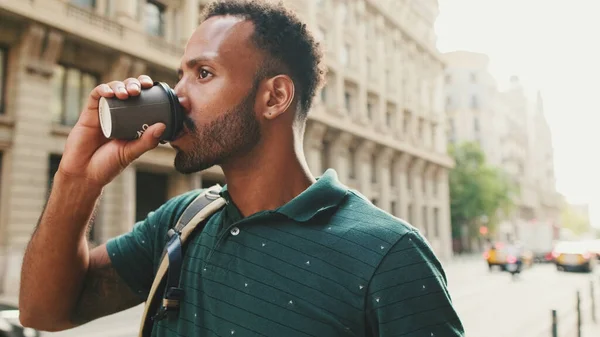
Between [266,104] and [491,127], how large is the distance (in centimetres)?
7127

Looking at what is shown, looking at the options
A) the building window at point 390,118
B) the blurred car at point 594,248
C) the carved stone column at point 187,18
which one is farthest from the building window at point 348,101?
the blurred car at point 594,248

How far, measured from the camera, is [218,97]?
1.60 metres


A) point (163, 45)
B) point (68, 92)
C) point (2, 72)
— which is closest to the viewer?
point (2, 72)

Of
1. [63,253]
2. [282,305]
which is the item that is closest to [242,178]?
[282,305]

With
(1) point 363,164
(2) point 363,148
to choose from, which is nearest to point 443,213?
(1) point 363,164

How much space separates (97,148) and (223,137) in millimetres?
378

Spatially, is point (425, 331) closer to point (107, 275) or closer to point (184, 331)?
point (184, 331)

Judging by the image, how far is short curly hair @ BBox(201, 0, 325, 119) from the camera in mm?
1683

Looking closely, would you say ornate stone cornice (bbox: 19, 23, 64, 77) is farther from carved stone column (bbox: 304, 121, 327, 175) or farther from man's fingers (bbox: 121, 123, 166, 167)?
man's fingers (bbox: 121, 123, 166, 167)

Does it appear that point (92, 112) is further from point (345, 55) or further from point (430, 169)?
point (430, 169)

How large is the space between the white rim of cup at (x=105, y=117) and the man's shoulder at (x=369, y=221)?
672 millimetres

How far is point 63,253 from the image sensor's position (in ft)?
5.26

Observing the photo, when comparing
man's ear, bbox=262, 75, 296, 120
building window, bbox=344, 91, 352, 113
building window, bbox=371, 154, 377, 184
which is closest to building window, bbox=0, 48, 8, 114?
man's ear, bbox=262, 75, 296, 120

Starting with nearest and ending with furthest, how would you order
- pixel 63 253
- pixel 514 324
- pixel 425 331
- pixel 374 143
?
pixel 425 331 < pixel 63 253 < pixel 514 324 < pixel 374 143
